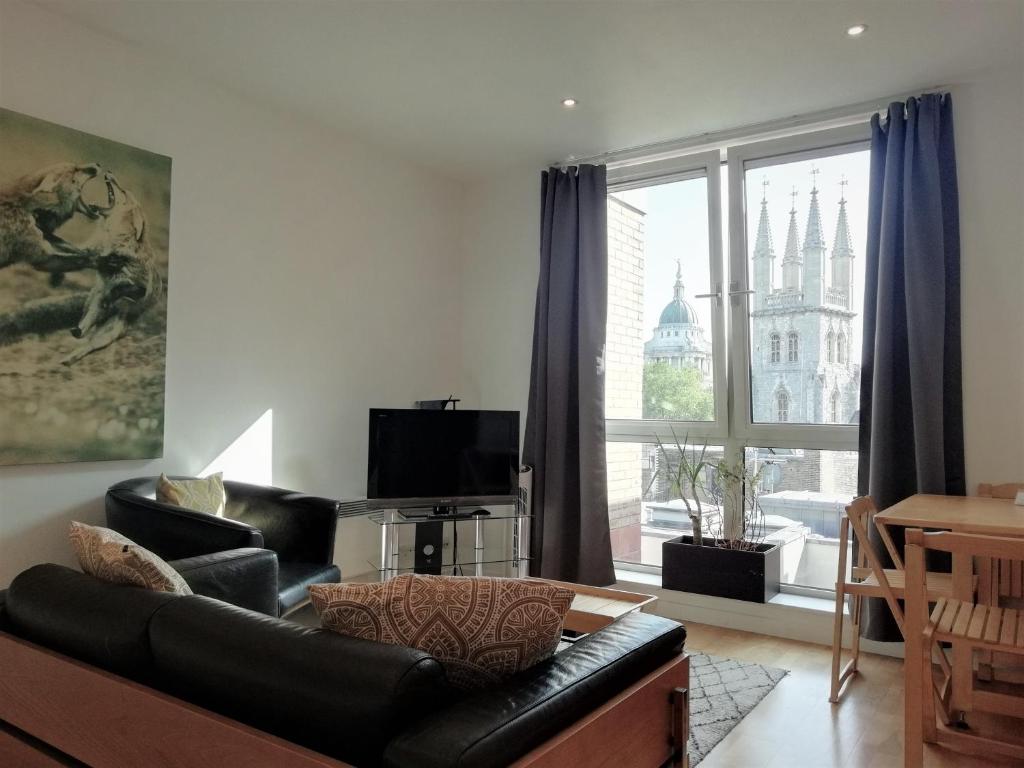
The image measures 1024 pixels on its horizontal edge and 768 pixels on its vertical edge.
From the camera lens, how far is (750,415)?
422 cm

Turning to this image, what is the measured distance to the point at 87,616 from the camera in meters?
1.51

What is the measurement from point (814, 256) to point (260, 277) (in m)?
3.03

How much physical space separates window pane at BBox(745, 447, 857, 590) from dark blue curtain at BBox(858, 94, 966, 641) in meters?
0.27

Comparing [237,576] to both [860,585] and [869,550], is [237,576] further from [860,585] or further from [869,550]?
[860,585]

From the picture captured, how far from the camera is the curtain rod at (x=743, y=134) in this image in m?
3.80

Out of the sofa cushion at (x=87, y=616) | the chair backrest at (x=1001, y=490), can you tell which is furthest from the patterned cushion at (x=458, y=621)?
the chair backrest at (x=1001, y=490)

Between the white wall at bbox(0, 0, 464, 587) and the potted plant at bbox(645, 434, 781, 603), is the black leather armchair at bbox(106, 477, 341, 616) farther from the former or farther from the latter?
the potted plant at bbox(645, 434, 781, 603)

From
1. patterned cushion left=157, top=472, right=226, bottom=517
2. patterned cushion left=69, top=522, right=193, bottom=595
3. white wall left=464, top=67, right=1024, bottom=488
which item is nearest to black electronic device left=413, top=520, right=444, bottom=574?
patterned cushion left=157, top=472, right=226, bottom=517

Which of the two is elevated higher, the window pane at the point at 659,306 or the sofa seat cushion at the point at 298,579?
the window pane at the point at 659,306

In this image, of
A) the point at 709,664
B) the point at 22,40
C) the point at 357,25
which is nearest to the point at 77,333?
the point at 22,40

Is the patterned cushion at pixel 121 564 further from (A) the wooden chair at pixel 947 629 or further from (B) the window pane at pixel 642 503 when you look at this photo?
(B) the window pane at pixel 642 503

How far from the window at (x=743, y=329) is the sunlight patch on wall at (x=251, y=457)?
209 cm

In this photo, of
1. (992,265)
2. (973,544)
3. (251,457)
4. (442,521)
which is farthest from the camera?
(442,521)

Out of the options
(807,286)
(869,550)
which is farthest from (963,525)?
(807,286)
